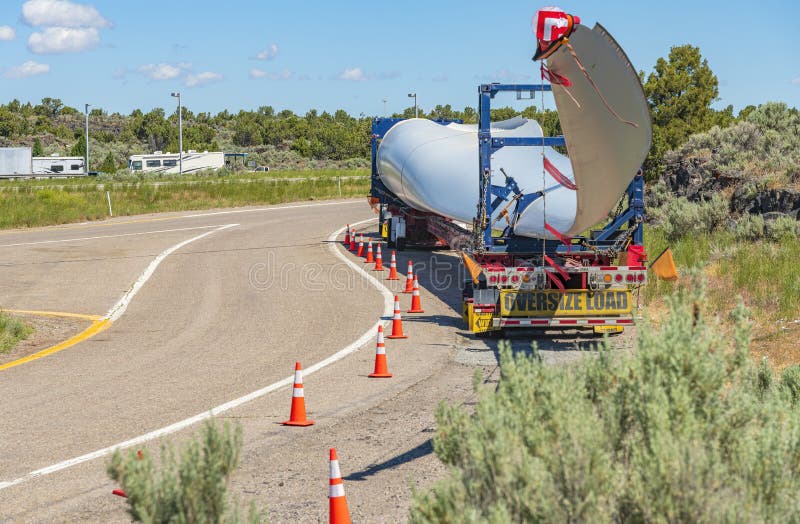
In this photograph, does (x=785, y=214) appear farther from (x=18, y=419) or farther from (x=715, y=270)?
(x=18, y=419)

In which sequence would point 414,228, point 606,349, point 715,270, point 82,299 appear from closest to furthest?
point 606,349 → point 715,270 → point 82,299 → point 414,228

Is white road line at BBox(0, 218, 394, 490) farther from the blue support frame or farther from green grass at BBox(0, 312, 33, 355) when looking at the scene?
green grass at BBox(0, 312, 33, 355)

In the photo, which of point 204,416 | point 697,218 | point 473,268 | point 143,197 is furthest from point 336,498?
point 143,197

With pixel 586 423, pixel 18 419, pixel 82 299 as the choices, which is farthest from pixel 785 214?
pixel 586 423

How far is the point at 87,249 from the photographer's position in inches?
1085

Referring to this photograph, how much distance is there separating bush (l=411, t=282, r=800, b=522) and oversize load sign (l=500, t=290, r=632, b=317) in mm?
8615

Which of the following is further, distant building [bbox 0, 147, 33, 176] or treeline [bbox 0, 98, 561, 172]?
treeline [bbox 0, 98, 561, 172]

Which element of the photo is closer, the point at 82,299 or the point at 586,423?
the point at 586,423

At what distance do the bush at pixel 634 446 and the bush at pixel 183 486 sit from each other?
0.93m

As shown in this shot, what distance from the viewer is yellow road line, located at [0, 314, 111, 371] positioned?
43.0 ft

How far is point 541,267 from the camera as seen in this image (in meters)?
14.0

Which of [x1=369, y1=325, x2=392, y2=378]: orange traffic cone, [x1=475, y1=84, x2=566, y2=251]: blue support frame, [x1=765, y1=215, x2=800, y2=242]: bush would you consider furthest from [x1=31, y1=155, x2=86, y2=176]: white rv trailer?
[x1=369, y1=325, x2=392, y2=378]: orange traffic cone

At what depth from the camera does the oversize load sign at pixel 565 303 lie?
14.0 m

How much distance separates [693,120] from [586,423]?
29.4 meters
